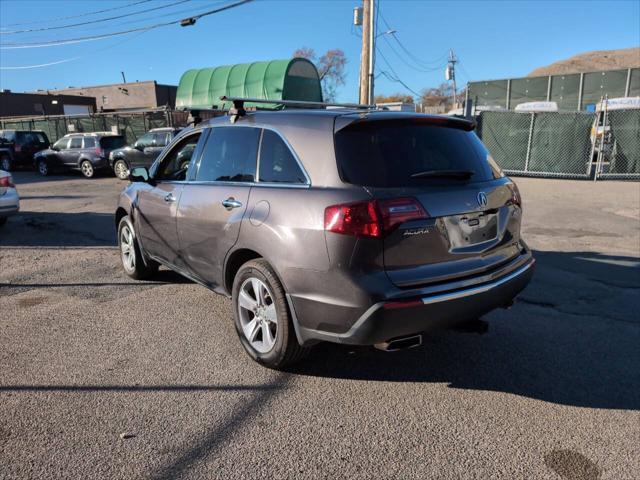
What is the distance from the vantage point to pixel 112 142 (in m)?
19.3

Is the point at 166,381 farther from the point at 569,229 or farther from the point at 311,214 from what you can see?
the point at 569,229

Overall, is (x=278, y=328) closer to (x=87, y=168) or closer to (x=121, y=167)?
(x=121, y=167)

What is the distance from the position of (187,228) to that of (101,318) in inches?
50.1

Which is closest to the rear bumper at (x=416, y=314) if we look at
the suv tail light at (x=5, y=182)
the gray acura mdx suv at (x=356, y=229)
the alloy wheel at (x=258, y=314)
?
the gray acura mdx suv at (x=356, y=229)

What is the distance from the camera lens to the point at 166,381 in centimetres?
345

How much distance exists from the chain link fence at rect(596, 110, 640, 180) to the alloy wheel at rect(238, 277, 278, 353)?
14.6 m

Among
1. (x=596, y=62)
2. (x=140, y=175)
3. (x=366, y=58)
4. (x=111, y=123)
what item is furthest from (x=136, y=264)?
(x=596, y=62)

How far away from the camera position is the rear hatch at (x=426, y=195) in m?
2.92

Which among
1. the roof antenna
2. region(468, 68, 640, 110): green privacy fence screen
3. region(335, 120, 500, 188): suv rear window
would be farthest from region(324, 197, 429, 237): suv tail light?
region(468, 68, 640, 110): green privacy fence screen

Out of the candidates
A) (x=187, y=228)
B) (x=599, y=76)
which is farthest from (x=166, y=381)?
(x=599, y=76)

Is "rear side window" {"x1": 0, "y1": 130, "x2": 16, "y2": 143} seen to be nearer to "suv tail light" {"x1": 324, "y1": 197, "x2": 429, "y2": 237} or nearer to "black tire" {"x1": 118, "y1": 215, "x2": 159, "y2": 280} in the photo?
"black tire" {"x1": 118, "y1": 215, "x2": 159, "y2": 280}

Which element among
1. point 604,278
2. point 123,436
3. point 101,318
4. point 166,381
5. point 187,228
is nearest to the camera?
point 123,436

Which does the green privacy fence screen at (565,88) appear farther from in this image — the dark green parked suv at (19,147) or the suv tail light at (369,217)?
the suv tail light at (369,217)

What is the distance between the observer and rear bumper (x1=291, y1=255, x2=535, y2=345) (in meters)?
2.84
